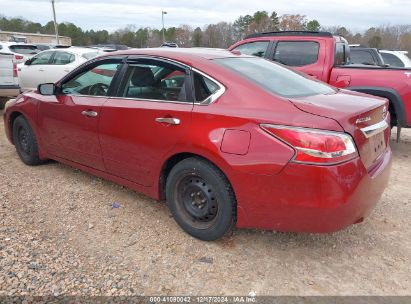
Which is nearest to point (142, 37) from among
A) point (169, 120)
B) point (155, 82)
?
point (155, 82)

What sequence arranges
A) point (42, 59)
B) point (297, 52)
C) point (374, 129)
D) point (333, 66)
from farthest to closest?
point (42, 59) → point (297, 52) → point (333, 66) → point (374, 129)

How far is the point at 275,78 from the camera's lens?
10.8 ft

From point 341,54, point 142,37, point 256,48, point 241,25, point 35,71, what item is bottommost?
point 35,71

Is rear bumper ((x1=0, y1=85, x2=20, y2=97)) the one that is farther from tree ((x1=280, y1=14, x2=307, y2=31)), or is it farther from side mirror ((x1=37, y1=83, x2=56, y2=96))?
tree ((x1=280, y1=14, x2=307, y2=31))

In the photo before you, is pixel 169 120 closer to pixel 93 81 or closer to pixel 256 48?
pixel 93 81

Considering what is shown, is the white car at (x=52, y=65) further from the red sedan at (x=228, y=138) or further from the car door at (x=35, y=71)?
the red sedan at (x=228, y=138)

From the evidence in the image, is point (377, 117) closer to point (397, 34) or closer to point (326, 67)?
point (326, 67)

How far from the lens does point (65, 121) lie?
4137mm

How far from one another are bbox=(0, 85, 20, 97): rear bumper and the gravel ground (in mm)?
4902

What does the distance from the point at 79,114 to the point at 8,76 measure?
5285 millimetres

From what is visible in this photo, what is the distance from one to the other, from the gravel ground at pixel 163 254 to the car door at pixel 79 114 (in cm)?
50

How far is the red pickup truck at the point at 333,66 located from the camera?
5539 millimetres

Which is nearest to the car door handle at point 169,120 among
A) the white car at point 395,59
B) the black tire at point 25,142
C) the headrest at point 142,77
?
the headrest at point 142,77

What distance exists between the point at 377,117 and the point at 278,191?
107 cm
